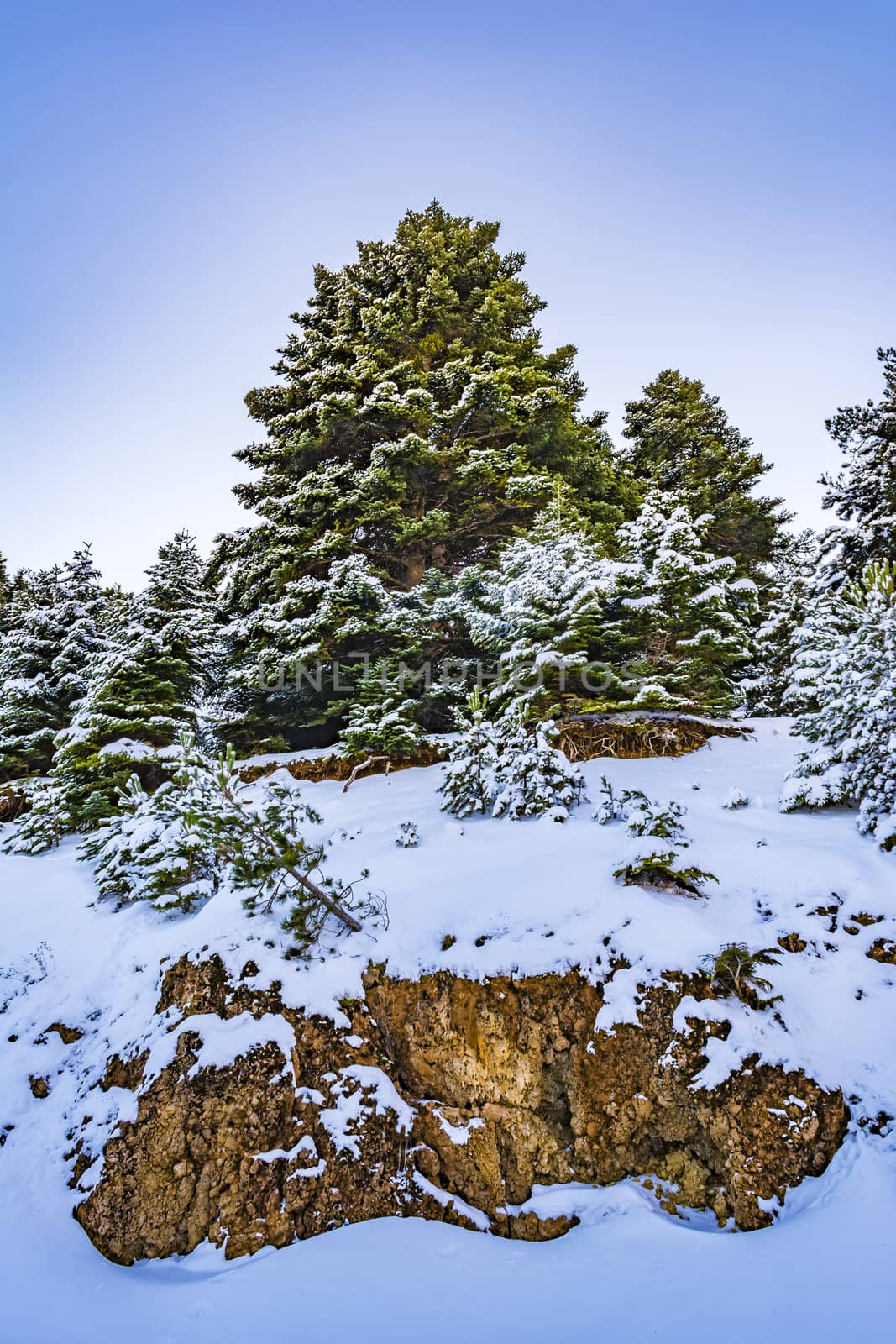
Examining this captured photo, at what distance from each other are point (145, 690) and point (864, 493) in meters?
13.7

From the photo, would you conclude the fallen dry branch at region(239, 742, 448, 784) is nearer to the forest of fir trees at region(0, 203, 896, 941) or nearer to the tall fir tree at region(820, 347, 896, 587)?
the forest of fir trees at region(0, 203, 896, 941)

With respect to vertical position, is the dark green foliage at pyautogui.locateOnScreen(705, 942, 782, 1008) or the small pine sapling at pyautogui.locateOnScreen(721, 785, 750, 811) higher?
the small pine sapling at pyautogui.locateOnScreen(721, 785, 750, 811)

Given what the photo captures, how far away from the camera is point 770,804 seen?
5.67 metres

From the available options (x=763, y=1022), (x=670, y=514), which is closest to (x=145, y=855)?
(x=763, y=1022)

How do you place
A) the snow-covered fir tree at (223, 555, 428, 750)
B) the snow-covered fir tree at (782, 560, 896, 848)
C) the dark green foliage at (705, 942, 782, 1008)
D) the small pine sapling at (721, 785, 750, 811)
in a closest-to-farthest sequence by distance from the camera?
the dark green foliage at (705, 942, 782, 1008)
the snow-covered fir tree at (782, 560, 896, 848)
the small pine sapling at (721, 785, 750, 811)
the snow-covered fir tree at (223, 555, 428, 750)

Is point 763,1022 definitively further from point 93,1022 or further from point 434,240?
point 434,240

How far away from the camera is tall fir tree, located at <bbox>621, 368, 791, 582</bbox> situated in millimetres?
14680

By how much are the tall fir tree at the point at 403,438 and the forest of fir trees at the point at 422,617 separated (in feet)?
0.22

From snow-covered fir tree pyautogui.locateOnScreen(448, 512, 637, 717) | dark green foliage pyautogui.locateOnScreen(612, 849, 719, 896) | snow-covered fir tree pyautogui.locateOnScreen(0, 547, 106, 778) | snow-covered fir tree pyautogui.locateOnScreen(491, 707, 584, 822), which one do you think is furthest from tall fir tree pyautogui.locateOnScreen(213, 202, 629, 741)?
dark green foliage pyautogui.locateOnScreen(612, 849, 719, 896)

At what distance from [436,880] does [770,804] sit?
11.2 feet

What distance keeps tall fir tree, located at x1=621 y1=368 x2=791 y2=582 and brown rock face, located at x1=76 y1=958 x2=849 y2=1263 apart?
13.1 metres

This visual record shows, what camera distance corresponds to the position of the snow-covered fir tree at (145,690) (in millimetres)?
7977

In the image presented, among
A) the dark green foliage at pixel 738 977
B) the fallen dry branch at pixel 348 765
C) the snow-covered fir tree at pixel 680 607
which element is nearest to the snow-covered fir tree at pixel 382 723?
the fallen dry branch at pixel 348 765

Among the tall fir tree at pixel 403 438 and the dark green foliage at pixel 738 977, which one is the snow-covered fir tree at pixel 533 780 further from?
the tall fir tree at pixel 403 438
